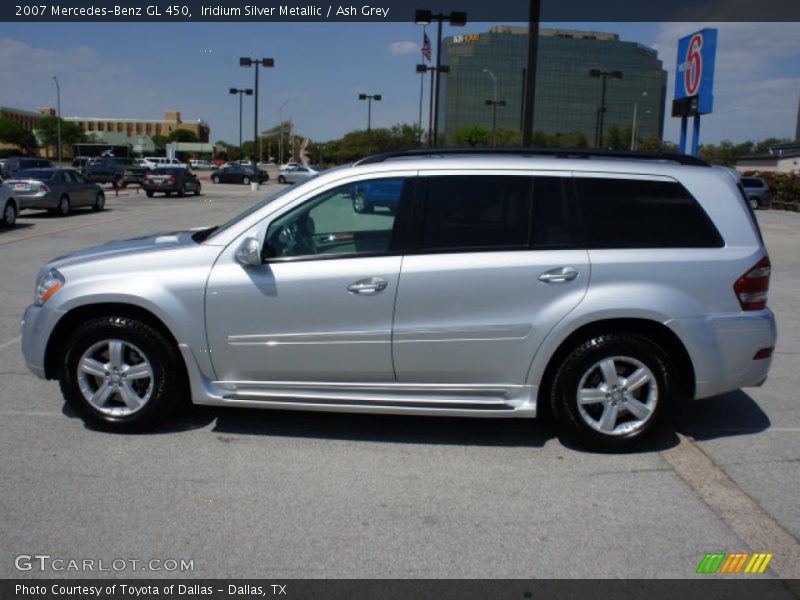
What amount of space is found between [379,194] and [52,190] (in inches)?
833

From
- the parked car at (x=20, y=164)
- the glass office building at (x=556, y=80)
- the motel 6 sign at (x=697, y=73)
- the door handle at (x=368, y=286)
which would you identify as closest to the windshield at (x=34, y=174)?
the parked car at (x=20, y=164)

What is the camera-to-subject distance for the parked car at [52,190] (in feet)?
74.1

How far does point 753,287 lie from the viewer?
4695 mm

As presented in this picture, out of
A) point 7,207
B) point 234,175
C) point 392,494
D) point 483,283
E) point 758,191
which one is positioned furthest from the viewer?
point 234,175

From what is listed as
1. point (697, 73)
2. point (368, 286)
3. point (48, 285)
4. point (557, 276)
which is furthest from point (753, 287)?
point (697, 73)

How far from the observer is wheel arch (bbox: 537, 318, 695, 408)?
186 inches

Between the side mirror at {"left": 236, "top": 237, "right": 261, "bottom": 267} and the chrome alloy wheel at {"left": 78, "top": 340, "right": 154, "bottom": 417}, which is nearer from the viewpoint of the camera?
the side mirror at {"left": 236, "top": 237, "right": 261, "bottom": 267}

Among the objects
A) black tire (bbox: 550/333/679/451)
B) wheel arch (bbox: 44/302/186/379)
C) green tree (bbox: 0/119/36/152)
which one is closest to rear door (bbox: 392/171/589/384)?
black tire (bbox: 550/333/679/451)

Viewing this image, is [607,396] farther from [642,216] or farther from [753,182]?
[753,182]

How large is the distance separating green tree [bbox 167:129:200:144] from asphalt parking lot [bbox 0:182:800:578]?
523ft

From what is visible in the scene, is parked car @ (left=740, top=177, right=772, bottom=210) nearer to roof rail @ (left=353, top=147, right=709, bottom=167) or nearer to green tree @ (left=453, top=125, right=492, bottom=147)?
roof rail @ (left=353, top=147, right=709, bottom=167)

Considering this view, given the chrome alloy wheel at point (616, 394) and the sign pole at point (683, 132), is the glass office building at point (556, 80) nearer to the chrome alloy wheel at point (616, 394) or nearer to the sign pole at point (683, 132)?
the sign pole at point (683, 132)

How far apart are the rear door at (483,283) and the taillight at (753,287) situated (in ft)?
3.18

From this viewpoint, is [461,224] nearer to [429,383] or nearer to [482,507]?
[429,383]
